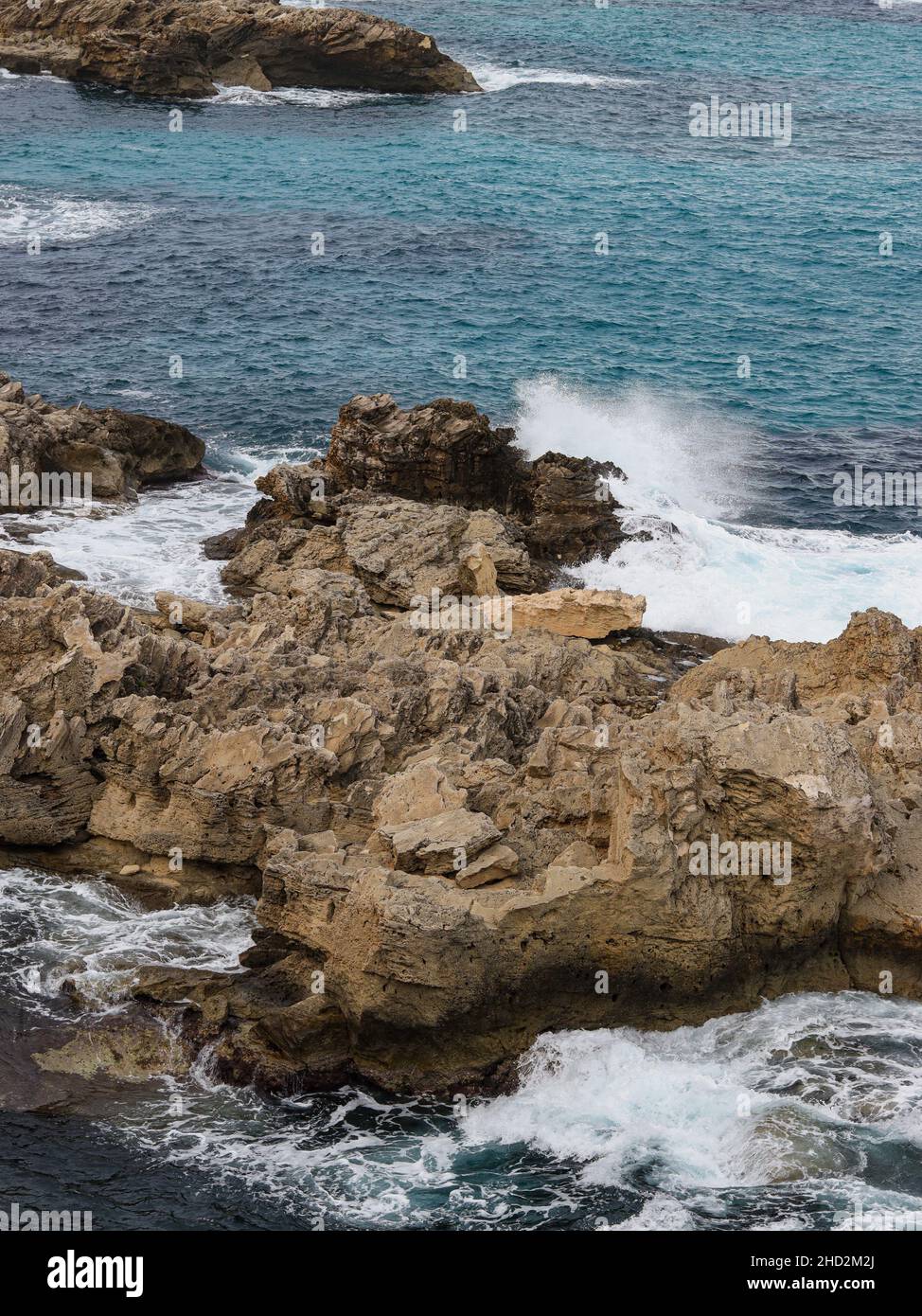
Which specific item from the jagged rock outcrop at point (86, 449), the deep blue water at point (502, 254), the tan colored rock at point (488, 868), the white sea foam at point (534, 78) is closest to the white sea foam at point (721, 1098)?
the tan colored rock at point (488, 868)

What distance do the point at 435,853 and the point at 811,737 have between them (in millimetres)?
6455

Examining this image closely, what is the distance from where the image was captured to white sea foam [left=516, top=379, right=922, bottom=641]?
143ft

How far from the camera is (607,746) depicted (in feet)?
97.2

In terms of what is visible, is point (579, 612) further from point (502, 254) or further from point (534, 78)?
point (534, 78)

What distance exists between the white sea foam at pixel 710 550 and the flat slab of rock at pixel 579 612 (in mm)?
2490

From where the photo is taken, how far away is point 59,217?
72.2 metres

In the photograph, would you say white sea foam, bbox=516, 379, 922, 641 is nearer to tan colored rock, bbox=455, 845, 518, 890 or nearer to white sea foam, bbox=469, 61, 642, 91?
tan colored rock, bbox=455, 845, 518, 890

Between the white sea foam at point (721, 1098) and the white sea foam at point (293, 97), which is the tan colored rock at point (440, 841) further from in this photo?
the white sea foam at point (293, 97)

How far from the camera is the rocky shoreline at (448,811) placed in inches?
997

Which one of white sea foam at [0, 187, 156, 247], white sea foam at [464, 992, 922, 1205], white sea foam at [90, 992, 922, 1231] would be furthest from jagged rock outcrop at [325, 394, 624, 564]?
white sea foam at [0, 187, 156, 247]

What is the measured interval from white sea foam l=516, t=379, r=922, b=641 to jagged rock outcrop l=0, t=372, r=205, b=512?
1151 centimetres

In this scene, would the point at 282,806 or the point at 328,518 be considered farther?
the point at 328,518
